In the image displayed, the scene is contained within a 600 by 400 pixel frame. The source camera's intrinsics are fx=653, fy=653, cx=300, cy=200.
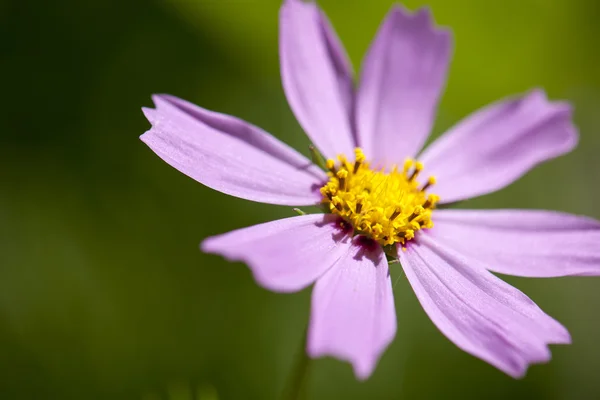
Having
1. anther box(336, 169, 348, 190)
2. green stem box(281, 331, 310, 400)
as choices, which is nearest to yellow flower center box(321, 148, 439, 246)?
anther box(336, 169, 348, 190)

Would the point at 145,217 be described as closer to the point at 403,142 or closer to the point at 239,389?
the point at 239,389

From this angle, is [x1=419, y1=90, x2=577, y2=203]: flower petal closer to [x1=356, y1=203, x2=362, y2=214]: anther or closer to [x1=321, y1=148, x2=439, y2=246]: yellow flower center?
[x1=321, y1=148, x2=439, y2=246]: yellow flower center

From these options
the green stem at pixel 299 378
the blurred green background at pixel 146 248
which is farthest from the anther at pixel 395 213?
the blurred green background at pixel 146 248

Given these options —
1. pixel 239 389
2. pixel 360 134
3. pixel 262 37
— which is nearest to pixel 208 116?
pixel 360 134

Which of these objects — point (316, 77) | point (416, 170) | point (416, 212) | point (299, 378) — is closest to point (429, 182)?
point (416, 170)

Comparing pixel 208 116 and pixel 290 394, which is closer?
pixel 290 394

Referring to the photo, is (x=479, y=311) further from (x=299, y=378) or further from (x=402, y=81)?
(x=402, y=81)
